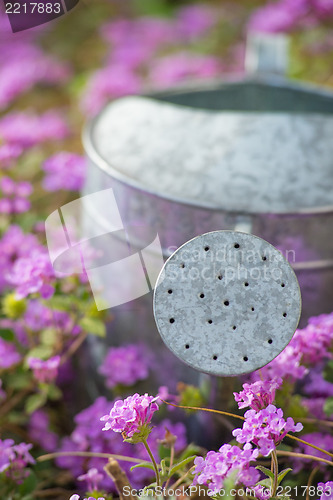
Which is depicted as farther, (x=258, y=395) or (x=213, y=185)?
(x=213, y=185)

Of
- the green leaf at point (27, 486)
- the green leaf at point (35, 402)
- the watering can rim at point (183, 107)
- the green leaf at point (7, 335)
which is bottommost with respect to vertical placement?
the green leaf at point (35, 402)

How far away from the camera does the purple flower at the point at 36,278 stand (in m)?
0.92

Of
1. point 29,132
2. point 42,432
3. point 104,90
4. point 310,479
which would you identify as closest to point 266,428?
point 310,479

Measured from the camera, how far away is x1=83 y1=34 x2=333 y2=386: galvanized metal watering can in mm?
907

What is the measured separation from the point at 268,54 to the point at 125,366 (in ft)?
2.65

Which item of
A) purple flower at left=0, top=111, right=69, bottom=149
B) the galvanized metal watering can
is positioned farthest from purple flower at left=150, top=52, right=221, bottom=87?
the galvanized metal watering can

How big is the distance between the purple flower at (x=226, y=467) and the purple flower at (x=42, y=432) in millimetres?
541

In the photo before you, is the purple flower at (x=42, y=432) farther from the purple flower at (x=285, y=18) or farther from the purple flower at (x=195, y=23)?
the purple flower at (x=195, y=23)

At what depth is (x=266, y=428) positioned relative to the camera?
592 millimetres

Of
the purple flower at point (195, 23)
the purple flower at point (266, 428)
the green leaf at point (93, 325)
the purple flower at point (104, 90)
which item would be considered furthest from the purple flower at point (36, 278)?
the purple flower at point (195, 23)

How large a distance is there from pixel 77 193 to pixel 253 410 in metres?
1.03

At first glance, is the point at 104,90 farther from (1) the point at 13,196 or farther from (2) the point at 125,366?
(2) the point at 125,366

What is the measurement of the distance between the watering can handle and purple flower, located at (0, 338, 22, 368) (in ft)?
2.80

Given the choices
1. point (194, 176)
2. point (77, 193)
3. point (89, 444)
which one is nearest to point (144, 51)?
point (77, 193)
